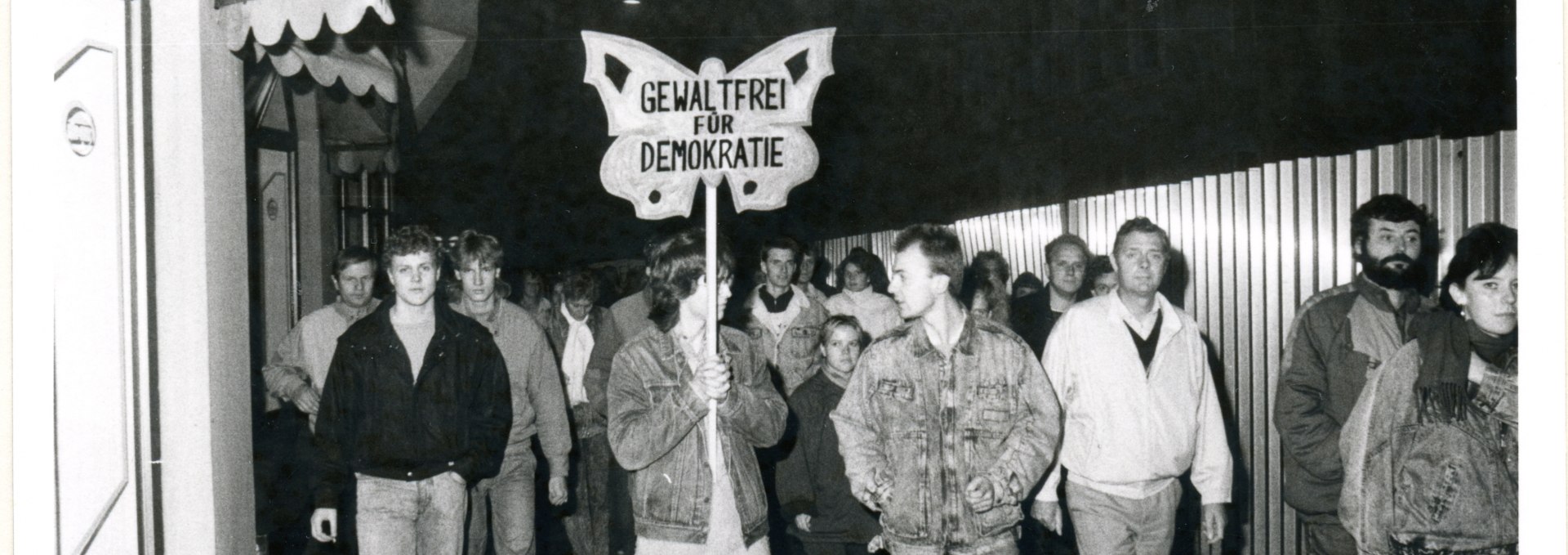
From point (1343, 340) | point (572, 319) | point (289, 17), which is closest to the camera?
point (289, 17)

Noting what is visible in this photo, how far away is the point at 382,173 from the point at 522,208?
1.16 ft

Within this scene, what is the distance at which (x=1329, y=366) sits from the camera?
2807 millimetres

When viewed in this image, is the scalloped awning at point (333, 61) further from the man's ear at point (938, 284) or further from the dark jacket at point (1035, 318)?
the dark jacket at point (1035, 318)

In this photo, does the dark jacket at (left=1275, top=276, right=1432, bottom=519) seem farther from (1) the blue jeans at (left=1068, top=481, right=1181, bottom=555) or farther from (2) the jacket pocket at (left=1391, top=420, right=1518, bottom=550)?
(1) the blue jeans at (left=1068, top=481, right=1181, bottom=555)

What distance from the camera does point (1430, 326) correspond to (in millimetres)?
2723

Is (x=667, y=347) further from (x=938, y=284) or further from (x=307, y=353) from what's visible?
(x=307, y=353)

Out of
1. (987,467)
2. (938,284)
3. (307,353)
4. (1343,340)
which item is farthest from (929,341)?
(307,353)

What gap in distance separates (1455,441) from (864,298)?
4.52ft

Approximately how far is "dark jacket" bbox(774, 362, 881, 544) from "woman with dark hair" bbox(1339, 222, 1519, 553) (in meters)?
1.09

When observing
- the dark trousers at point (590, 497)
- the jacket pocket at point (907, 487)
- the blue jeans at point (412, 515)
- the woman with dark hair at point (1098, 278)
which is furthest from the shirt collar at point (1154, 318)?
the blue jeans at point (412, 515)

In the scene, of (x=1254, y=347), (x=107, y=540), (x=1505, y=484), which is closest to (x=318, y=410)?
(x=107, y=540)

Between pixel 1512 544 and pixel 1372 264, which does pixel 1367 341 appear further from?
pixel 1512 544

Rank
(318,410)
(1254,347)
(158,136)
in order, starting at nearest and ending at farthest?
(158,136) < (318,410) < (1254,347)

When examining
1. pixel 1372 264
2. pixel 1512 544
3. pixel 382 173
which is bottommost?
pixel 1512 544
